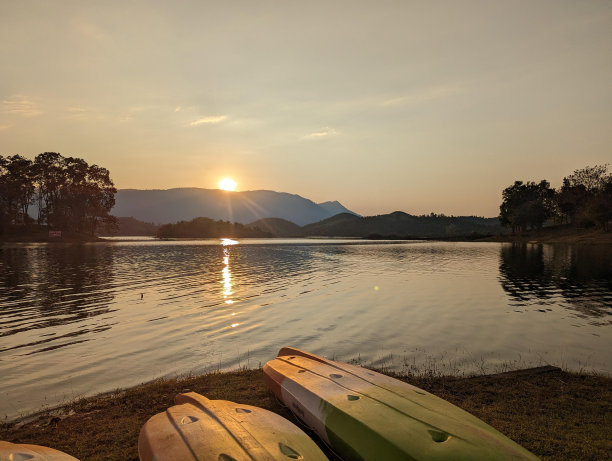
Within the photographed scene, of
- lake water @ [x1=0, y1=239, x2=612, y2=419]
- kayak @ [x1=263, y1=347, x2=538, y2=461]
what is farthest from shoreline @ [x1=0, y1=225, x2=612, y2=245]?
kayak @ [x1=263, y1=347, x2=538, y2=461]

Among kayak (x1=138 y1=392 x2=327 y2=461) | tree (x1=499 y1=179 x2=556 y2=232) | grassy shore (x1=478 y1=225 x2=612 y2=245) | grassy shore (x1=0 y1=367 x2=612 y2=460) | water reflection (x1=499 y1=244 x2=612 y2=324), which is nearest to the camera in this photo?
→ kayak (x1=138 y1=392 x2=327 y2=461)

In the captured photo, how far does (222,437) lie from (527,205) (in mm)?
144934

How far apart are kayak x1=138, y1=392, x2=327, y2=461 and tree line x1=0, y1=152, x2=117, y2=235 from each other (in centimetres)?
12163

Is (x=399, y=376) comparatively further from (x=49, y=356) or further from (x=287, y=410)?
(x=49, y=356)

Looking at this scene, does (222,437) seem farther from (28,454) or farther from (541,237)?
(541,237)

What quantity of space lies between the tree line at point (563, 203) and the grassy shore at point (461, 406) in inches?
4078

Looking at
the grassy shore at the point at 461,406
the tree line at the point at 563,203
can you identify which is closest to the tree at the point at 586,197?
the tree line at the point at 563,203

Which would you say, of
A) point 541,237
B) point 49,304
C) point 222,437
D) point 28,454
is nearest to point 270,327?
point 222,437

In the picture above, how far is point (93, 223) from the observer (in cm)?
12531

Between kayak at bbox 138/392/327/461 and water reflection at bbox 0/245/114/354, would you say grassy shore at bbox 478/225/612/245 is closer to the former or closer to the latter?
water reflection at bbox 0/245/114/354

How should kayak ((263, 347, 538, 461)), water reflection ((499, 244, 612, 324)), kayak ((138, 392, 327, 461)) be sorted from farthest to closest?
water reflection ((499, 244, 612, 324)) < kayak ((263, 347, 538, 461)) < kayak ((138, 392, 327, 461))

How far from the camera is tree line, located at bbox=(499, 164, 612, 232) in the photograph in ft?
307

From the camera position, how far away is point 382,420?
575 centimetres

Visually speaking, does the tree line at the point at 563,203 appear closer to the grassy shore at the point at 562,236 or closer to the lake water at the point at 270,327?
the grassy shore at the point at 562,236
